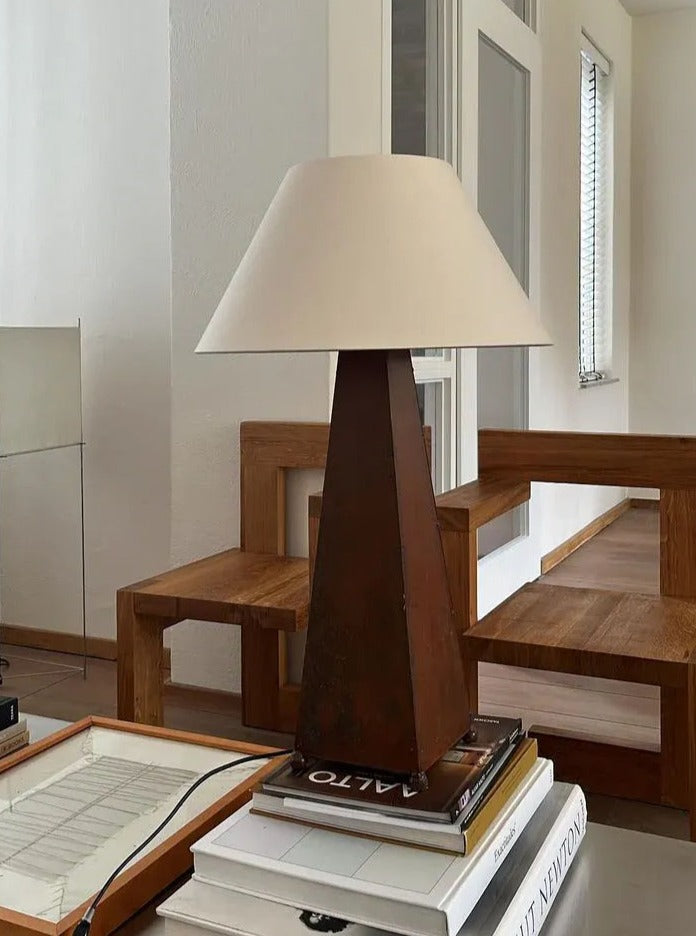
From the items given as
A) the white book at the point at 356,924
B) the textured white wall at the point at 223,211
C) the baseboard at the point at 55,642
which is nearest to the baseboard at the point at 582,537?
the baseboard at the point at 55,642

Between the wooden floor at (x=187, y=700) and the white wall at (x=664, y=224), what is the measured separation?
1.89 m

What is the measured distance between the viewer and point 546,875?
0.94 meters

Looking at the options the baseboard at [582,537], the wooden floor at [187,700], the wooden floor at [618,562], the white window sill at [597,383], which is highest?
the white window sill at [597,383]

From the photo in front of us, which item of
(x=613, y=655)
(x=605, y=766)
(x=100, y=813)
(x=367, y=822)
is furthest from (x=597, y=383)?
(x=367, y=822)

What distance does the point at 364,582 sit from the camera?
Answer: 3.10 feet

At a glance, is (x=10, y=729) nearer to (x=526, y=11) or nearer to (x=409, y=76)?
(x=409, y=76)

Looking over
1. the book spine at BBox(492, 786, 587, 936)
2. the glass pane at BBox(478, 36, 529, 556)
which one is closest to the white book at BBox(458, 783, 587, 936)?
the book spine at BBox(492, 786, 587, 936)

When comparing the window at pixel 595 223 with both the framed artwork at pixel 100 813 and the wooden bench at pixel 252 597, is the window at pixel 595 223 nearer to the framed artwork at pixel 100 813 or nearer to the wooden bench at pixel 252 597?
the wooden bench at pixel 252 597

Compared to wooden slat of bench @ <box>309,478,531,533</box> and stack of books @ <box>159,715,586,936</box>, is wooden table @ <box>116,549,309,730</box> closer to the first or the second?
wooden slat of bench @ <box>309,478,531,533</box>

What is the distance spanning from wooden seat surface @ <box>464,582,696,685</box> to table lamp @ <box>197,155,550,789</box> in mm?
943

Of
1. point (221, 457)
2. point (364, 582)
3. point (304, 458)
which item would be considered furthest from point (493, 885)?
point (221, 457)

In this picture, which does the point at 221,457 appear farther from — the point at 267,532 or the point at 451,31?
the point at 451,31

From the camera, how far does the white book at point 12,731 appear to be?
1.34 m

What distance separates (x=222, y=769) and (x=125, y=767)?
148 millimetres
